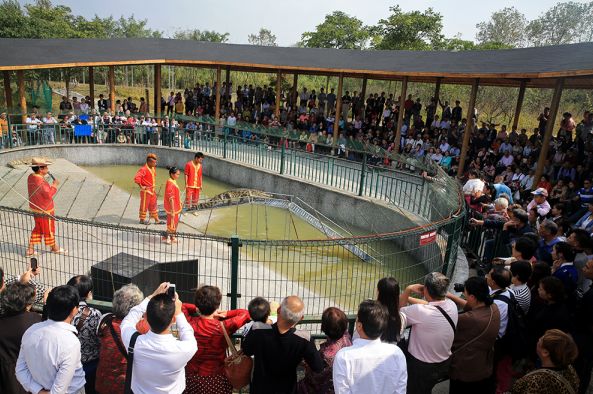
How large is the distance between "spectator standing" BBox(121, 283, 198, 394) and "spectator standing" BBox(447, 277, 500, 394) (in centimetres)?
193

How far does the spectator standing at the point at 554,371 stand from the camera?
274cm

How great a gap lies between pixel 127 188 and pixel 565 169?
1158 cm

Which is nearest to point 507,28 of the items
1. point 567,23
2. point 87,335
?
point 567,23

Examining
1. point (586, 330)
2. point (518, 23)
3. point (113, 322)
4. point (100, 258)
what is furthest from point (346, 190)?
point (518, 23)

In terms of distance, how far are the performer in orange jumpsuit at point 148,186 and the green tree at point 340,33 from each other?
38.1 meters

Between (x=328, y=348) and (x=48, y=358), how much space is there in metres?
1.78

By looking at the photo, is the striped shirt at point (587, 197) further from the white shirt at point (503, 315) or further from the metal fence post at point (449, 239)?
the white shirt at point (503, 315)

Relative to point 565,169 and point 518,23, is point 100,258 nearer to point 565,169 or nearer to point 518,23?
point 565,169

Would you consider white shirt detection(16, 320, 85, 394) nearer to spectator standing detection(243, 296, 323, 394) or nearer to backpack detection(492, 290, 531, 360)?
spectator standing detection(243, 296, 323, 394)

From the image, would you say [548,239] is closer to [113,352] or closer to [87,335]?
[113,352]

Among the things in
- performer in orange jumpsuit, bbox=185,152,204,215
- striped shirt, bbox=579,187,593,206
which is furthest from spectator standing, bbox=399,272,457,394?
performer in orange jumpsuit, bbox=185,152,204,215

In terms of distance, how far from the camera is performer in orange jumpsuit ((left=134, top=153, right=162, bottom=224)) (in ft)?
30.3

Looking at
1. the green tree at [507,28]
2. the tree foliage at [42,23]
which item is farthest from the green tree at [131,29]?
the green tree at [507,28]

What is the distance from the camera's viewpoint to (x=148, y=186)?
934cm
